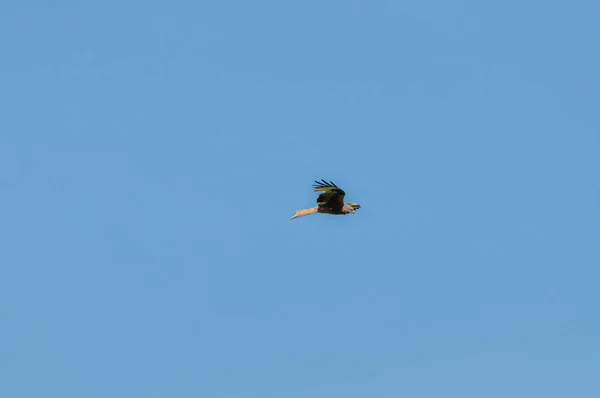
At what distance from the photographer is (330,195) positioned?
5689 inches

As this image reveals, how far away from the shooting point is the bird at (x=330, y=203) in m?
144

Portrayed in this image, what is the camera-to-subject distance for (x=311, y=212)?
146000mm

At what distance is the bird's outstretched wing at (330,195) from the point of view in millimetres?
143750

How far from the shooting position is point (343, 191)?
474 ft

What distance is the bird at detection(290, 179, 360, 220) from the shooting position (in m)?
144

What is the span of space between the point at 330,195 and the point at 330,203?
3.19ft

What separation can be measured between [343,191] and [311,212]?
252 centimetres

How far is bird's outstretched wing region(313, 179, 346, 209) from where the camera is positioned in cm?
14375

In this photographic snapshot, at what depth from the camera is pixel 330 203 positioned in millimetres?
145375
